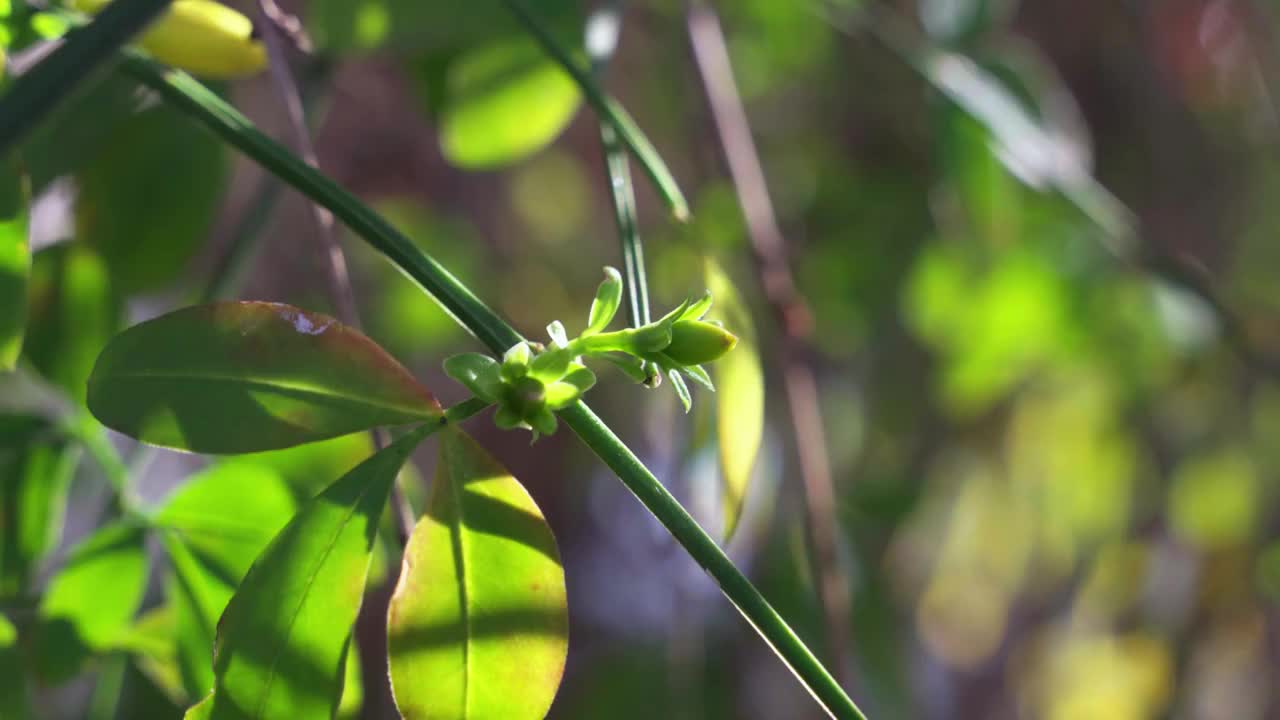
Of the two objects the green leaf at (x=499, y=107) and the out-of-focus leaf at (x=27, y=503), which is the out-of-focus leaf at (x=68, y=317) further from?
the green leaf at (x=499, y=107)

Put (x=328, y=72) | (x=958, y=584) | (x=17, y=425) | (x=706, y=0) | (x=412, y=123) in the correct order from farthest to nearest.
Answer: (x=412, y=123) < (x=958, y=584) < (x=706, y=0) < (x=328, y=72) < (x=17, y=425)

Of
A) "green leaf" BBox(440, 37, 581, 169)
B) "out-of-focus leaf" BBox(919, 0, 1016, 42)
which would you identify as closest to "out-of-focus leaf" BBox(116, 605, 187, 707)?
"green leaf" BBox(440, 37, 581, 169)

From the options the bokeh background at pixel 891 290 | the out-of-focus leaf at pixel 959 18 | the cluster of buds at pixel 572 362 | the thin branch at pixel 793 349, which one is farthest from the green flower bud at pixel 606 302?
the out-of-focus leaf at pixel 959 18

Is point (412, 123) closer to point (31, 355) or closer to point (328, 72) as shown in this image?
point (328, 72)

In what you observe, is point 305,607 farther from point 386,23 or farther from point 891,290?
point 891,290

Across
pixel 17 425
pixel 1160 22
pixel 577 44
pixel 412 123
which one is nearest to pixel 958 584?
pixel 1160 22

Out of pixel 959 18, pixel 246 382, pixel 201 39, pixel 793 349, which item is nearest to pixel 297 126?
pixel 201 39
